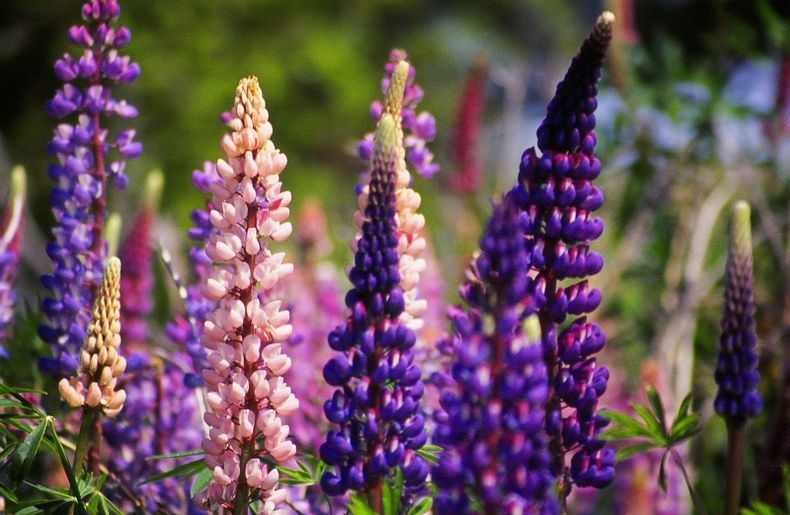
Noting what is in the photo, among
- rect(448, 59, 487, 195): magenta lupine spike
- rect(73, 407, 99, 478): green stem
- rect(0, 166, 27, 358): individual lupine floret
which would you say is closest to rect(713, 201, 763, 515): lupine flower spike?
rect(73, 407, 99, 478): green stem

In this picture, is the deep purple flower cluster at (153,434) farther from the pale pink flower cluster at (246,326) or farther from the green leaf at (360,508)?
the green leaf at (360,508)

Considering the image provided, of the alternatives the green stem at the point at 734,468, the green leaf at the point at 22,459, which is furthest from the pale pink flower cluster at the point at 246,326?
the green stem at the point at 734,468

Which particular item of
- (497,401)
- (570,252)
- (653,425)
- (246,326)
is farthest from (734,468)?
(246,326)

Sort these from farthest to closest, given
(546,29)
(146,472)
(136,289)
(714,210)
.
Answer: (546,29), (714,210), (136,289), (146,472)

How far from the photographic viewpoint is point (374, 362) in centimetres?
110

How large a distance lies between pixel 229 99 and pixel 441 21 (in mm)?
6412

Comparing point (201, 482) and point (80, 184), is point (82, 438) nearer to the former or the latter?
point (201, 482)

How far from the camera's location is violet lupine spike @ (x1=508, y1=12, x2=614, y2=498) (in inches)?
46.4

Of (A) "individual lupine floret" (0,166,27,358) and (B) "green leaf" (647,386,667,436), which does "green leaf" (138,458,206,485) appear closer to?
(A) "individual lupine floret" (0,166,27,358)

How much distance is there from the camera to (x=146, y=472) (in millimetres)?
1762

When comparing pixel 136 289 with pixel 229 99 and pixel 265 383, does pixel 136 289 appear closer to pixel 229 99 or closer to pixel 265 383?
pixel 265 383

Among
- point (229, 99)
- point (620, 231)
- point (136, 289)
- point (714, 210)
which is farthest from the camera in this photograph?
point (229, 99)

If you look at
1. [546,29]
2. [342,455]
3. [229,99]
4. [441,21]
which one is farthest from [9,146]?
[342,455]

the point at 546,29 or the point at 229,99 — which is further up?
the point at 546,29
